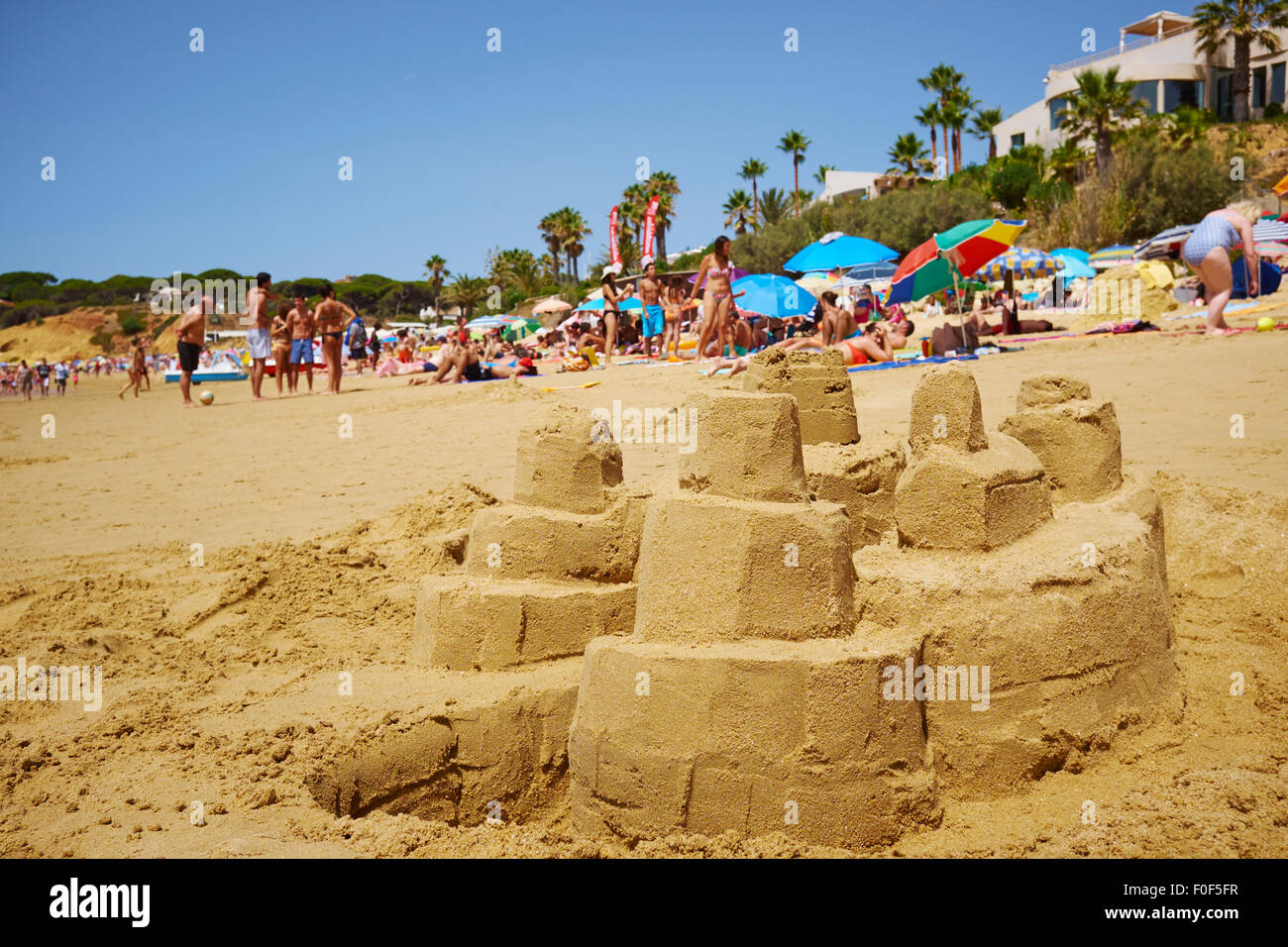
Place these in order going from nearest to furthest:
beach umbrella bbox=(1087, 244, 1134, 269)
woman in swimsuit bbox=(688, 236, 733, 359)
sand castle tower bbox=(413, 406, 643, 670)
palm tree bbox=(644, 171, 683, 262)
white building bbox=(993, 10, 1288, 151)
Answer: sand castle tower bbox=(413, 406, 643, 670) → woman in swimsuit bbox=(688, 236, 733, 359) → beach umbrella bbox=(1087, 244, 1134, 269) → white building bbox=(993, 10, 1288, 151) → palm tree bbox=(644, 171, 683, 262)

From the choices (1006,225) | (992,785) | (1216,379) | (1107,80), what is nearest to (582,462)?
(992,785)

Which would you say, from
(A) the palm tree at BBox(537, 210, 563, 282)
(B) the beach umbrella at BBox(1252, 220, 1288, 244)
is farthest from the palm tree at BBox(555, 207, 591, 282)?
(B) the beach umbrella at BBox(1252, 220, 1288, 244)

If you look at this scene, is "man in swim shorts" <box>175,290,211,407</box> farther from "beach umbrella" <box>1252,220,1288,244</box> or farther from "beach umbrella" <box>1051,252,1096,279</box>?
"beach umbrella" <box>1252,220,1288,244</box>

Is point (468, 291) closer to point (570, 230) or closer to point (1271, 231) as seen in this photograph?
point (570, 230)

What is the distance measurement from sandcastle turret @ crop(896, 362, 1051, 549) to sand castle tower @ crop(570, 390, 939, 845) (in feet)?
1.61

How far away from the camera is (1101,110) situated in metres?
37.4

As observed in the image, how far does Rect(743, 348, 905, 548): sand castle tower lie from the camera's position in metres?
3.72

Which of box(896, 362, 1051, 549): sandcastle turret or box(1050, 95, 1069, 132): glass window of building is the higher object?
box(1050, 95, 1069, 132): glass window of building

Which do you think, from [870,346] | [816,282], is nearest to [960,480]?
[870,346]

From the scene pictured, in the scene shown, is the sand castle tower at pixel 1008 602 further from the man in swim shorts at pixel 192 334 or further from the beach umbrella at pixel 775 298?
the beach umbrella at pixel 775 298

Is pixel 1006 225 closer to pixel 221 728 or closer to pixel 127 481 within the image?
pixel 127 481

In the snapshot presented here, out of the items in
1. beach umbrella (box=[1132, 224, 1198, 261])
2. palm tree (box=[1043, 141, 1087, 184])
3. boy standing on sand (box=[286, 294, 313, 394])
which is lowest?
boy standing on sand (box=[286, 294, 313, 394])

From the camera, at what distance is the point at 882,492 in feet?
12.6
